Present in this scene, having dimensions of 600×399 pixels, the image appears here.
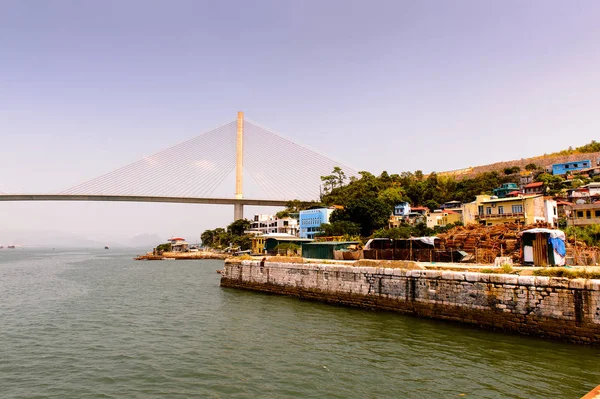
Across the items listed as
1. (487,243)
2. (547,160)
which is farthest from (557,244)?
(547,160)

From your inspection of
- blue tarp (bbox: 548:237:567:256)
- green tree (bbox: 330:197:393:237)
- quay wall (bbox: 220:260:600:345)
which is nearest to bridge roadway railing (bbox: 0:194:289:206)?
green tree (bbox: 330:197:393:237)

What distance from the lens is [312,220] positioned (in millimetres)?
58281

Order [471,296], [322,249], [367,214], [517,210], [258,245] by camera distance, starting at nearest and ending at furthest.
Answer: [471,296], [322,249], [517,210], [367,214], [258,245]

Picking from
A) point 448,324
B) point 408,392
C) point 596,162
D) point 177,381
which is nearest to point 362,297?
point 448,324

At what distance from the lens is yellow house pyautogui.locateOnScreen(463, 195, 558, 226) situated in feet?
96.3

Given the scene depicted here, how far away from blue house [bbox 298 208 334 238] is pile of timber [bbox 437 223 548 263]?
104ft

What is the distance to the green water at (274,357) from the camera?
29.7ft

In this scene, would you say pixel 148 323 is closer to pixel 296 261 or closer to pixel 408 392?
pixel 296 261

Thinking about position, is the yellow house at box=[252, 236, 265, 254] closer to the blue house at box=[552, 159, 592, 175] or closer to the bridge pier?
the bridge pier

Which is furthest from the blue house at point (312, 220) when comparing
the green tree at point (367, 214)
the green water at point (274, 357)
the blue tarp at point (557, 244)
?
the blue tarp at point (557, 244)

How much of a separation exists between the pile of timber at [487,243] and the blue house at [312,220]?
1250 inches

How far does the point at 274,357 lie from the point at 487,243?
16.2 m

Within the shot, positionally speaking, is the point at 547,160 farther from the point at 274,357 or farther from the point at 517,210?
the point at 274,357

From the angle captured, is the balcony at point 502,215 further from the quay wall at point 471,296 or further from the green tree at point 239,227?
the green tree at point 239,227
